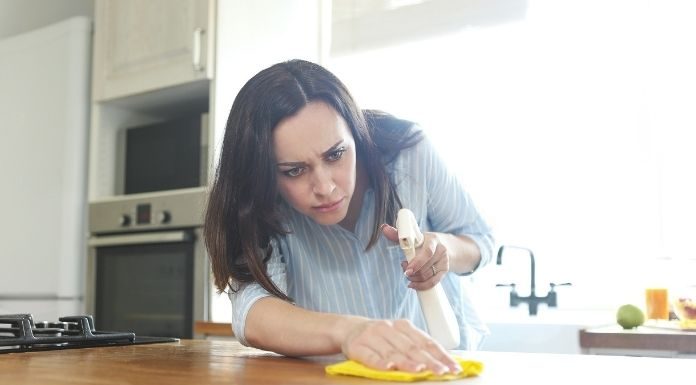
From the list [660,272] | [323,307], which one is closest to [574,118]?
→ [660,272]

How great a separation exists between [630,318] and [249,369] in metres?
1.24

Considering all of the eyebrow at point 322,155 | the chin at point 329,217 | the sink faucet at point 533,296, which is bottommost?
the sink faucet at point 533,296

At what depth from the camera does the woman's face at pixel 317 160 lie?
1196 mm

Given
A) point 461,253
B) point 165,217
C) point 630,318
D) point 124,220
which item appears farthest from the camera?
point 124,220

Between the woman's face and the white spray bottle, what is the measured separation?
13cm

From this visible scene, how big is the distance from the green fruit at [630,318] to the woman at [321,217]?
1.85 ft

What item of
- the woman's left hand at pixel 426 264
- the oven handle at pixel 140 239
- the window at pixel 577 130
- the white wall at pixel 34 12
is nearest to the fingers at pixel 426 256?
the woman's left hand at pixel 426 264

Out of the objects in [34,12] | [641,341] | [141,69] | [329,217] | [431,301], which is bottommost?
[641,341]

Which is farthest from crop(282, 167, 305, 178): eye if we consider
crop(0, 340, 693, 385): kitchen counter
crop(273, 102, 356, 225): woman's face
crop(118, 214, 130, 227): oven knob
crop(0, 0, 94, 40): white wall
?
crop(0, 0, 94, 40): white wall

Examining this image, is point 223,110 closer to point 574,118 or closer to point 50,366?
point 574,118

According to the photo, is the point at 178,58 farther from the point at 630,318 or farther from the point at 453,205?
the point at 630,318

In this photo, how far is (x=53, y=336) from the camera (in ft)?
4.13

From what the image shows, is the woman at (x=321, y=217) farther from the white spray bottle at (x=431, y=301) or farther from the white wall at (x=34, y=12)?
the white wall at (x=34, y=12)

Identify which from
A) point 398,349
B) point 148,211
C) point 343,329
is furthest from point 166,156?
point 398,349
